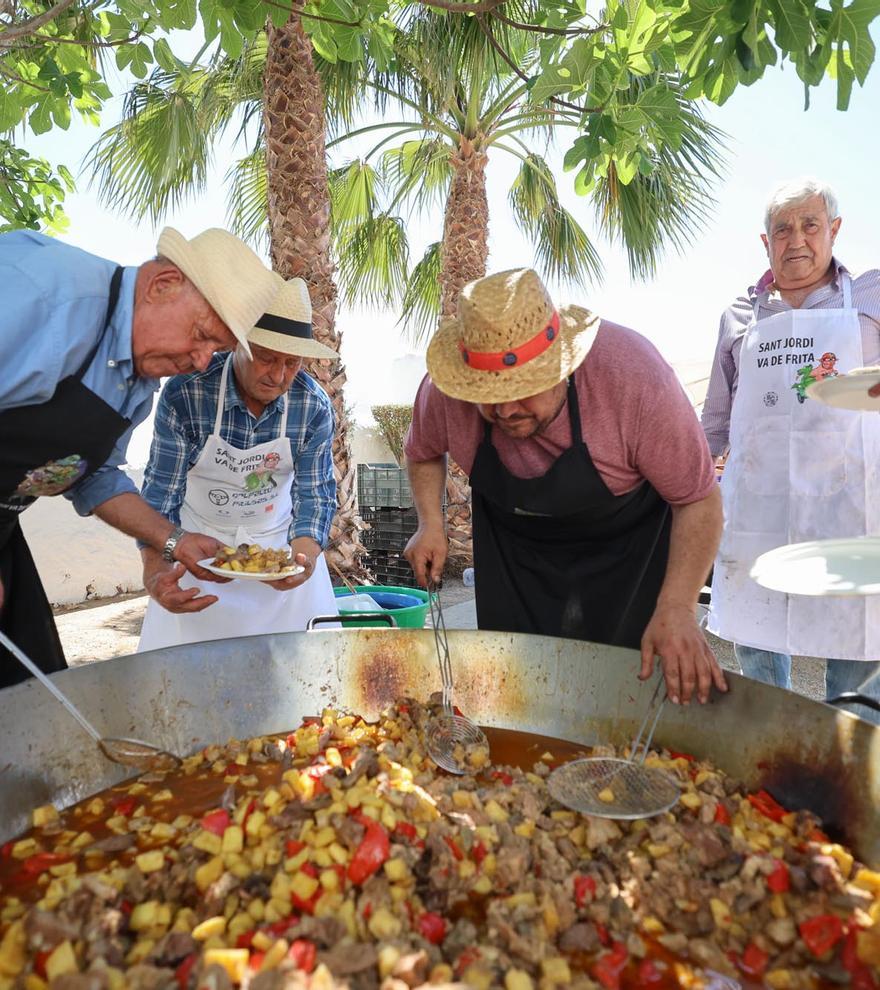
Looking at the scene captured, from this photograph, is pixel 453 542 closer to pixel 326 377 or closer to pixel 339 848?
pixel 326 377

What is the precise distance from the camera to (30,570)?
2.25 meters

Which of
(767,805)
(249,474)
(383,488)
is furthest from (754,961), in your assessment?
(383,488)

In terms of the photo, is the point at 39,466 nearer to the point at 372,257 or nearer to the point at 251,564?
the point at 251,564

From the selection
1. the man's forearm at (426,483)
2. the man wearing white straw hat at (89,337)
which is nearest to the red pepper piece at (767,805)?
the man's forearm at (426,483)

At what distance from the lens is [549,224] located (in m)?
8.03

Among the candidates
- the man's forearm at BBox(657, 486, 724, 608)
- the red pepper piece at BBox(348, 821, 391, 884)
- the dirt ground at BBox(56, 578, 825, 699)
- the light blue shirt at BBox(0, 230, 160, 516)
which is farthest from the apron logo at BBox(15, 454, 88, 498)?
the dirt ground at BBox(56, 578, 825, 699)

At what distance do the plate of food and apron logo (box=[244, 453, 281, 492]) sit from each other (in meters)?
0.44

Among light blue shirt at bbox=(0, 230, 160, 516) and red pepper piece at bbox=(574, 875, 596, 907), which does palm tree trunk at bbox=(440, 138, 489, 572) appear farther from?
red pepper piece at bbox=(574, 875, 596, 907)

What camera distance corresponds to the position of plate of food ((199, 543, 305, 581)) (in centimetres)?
239

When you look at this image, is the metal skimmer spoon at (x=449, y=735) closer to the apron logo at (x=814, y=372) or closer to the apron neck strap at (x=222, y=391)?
the apron neck strap at (x=222, y=391)

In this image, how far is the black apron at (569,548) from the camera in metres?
2.10

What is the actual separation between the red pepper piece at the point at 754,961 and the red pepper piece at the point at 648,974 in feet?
0.46

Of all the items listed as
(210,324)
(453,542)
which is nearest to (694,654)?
(210,324)

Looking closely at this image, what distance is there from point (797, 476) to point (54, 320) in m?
2.44
